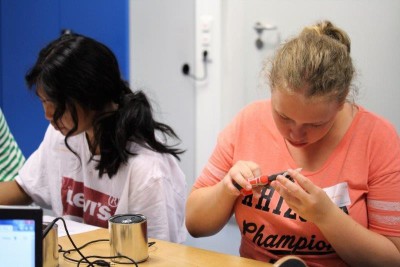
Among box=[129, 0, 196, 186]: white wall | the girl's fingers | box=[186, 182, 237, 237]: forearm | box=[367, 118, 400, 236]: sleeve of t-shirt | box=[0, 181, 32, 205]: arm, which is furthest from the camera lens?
box=[129, 0, 196, 186]: white wall

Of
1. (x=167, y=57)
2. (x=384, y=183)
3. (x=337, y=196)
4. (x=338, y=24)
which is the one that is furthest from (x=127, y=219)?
(x=167, y=57)

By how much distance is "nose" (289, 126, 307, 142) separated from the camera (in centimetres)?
121

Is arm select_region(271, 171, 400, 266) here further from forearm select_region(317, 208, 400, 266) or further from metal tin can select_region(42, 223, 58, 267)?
metal tin can select_region(42, 223, 58, 267)

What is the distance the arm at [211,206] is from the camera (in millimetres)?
1280

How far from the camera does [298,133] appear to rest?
121cm

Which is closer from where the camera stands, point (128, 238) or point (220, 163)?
point (128, 238)

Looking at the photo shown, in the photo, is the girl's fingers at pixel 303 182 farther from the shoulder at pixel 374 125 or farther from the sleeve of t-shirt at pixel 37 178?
the sleeve of t-shirt at pixel 37 178

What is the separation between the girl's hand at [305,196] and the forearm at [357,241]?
0.02m

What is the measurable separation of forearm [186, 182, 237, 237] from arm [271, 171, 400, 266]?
0.67 ft

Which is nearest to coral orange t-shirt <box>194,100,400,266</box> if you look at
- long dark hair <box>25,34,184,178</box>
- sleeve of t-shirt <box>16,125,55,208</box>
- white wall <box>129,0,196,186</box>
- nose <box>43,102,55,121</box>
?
long dark hair <box>25,34,184,178</box>

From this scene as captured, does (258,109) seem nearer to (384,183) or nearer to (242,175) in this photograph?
(242,175)

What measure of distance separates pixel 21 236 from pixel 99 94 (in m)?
0.71

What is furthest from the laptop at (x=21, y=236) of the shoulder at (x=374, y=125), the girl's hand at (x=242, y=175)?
the shoulder at (x=374, y=125)

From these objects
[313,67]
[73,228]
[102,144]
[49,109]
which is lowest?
[73,228]
